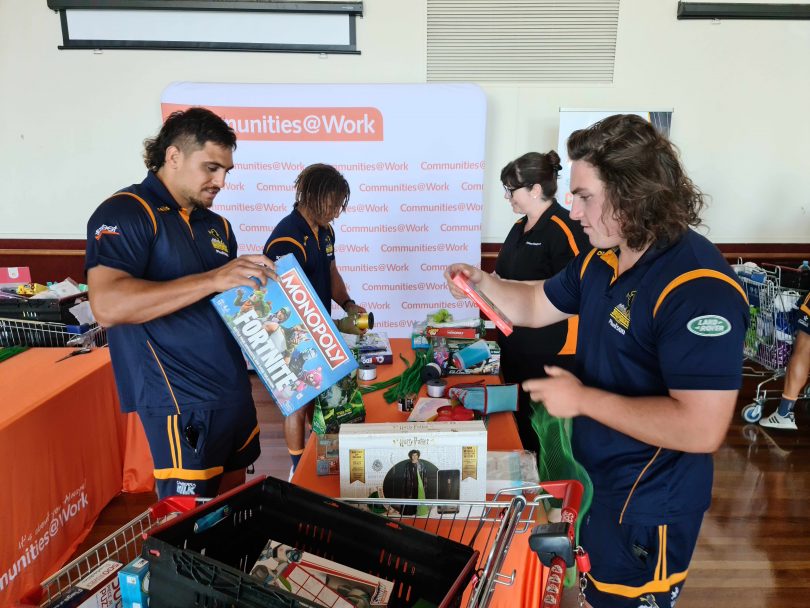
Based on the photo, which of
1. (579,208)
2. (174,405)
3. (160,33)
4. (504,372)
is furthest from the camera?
(160,33)

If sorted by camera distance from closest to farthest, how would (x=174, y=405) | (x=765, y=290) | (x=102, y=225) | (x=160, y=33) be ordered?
(x=102, y=225)
(x=174, y=405)
(x=765, y=290)
(x=160, y=33)

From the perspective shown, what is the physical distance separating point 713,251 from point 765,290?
323 centimetres

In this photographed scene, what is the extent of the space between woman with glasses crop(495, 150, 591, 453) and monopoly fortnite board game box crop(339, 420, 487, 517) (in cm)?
125

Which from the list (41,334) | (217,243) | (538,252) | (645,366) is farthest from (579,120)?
(41,334)

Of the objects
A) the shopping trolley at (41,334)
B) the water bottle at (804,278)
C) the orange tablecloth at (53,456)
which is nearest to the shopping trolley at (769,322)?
the water bottle at (804,278)

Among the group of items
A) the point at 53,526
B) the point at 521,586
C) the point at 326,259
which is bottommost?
the point at 53,526

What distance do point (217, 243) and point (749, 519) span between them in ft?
9.55

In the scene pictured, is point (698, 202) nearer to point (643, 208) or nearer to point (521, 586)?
Result: point (643, 208)

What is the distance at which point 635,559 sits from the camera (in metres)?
1.29

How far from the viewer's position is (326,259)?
8.94 ft

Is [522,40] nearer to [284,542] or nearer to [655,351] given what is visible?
[655,351]

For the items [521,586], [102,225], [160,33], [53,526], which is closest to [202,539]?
[521,586]

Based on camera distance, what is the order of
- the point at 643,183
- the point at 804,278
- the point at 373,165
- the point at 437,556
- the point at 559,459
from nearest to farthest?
the point at 437,556
the point at 643,183
the point at 559,459
the point at 804,278
the point at 373,165

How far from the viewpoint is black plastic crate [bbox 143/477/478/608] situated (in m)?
0.78
